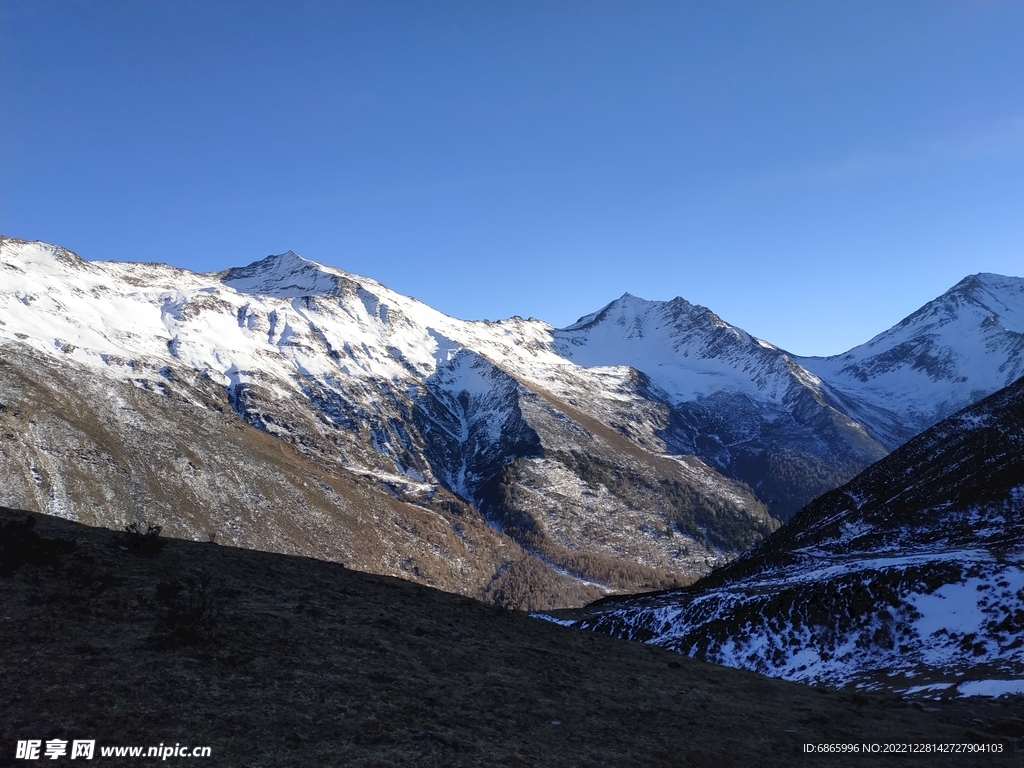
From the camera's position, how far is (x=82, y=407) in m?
180

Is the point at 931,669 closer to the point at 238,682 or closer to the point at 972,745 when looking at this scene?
the point at 972,745

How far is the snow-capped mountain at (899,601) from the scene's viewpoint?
3072 centimetres

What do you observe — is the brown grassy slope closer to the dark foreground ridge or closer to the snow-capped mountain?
→ the snow-capped mountain

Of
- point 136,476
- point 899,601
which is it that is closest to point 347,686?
point 899,601

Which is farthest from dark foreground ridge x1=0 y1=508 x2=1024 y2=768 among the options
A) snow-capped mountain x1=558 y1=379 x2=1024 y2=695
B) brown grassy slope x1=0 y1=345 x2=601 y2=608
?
brown grassy slope x1=0 y1=345 x2=601 y2=608

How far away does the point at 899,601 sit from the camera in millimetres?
35969

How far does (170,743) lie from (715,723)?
1503 centimetres

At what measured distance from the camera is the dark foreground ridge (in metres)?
13.6

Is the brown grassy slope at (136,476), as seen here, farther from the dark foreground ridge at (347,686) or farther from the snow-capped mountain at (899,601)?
the dark foreground ridge at (347,686)

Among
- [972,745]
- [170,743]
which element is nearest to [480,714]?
[170,743]

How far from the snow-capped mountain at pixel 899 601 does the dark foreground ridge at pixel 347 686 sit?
921 centimetres

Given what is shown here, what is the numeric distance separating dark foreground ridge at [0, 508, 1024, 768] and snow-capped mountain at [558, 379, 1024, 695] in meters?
9.21

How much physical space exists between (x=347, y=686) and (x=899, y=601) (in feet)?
111

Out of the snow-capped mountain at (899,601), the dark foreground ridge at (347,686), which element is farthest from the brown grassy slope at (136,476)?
the dark foreground ridge at (347,686)
